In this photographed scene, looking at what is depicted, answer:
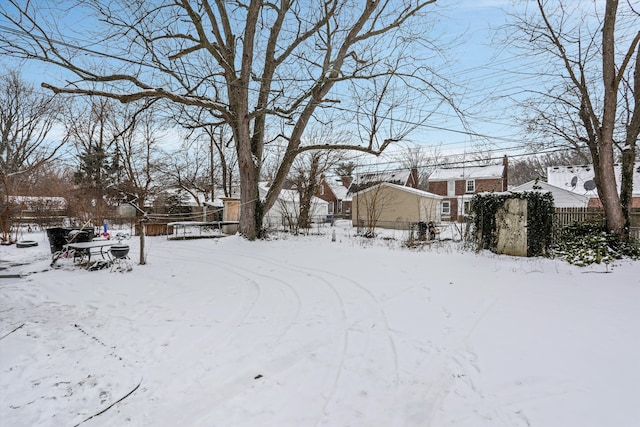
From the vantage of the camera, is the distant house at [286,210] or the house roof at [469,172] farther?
the house roof at [469,172]

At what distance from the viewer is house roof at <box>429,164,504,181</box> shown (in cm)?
2867

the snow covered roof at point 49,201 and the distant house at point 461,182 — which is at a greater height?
the distant house at point 461,182

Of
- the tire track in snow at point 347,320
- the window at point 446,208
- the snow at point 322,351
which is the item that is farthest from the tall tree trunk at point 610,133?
the window at point 446,208

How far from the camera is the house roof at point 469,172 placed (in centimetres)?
2867

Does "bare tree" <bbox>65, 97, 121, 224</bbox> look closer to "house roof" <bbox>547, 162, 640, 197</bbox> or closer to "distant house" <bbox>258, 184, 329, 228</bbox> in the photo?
"distant house" <bbox>258, 184, 329, 228</bbox>

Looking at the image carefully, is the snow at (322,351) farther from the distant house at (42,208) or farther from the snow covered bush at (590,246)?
the distant house at (42,208)

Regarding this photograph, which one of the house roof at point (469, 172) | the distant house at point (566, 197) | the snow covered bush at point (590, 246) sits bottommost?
the snow covered bush at point (590, 246)

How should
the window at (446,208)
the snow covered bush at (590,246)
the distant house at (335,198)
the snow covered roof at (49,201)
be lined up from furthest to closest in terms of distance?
the distant house at (335,198) → the window at (446,208) → the snow covered roof at (49,201) → the snow covered bush at (590,246)

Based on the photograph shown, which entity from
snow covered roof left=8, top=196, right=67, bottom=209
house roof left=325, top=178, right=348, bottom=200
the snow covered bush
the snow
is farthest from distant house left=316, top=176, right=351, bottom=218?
the snow

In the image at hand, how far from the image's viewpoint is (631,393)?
2246 millimetres

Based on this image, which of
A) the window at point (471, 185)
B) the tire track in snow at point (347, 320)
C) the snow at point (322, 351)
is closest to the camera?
the snow at point (322, 351)

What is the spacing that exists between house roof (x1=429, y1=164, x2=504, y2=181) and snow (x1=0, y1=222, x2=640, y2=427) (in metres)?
25.3

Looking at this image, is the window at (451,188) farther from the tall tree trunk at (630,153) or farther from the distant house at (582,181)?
the tall tree trunk at (630,153)

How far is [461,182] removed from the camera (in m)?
→ 29.8
